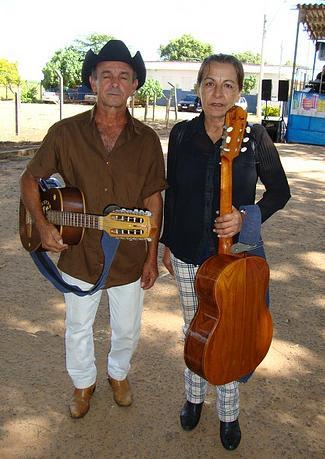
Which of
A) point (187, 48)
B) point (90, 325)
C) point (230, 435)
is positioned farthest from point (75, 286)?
point (187, 48)

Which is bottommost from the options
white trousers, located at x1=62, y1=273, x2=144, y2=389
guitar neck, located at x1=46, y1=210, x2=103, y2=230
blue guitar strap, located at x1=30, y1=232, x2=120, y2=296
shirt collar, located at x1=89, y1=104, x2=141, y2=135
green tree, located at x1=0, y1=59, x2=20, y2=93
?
white trousers, located at x1=62, y1=273, x2=144, y2=389

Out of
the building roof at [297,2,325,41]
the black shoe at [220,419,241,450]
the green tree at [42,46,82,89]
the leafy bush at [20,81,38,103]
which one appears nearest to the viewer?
the black shoe at [220,419,241,450]

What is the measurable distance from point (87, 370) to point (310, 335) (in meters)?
1.81

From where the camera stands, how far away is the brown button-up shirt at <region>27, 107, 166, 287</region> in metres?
2.45

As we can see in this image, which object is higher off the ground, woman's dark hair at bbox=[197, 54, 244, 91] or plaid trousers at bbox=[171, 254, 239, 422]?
woman's dark hair at bbox=[197, 54, 244, 91]

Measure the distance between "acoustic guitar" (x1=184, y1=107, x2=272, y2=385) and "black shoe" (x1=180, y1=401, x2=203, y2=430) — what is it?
53 cm

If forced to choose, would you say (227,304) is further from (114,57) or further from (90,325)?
(114,57)

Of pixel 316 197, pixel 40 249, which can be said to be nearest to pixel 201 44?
pixel 316 197

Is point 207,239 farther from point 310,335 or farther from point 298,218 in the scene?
point 298,218

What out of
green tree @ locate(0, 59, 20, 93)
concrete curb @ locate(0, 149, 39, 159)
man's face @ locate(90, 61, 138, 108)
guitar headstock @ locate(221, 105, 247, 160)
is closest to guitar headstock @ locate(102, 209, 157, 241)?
guitar headstock @ locate(221, 105, 247, 160)

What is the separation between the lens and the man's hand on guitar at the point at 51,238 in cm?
247

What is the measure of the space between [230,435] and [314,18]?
1465 cm

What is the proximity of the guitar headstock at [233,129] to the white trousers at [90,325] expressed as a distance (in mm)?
996

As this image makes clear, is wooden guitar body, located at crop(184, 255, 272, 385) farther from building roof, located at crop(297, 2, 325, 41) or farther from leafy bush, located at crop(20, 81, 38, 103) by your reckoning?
leafy bush, located at crop(20, 81, 38, 103)
